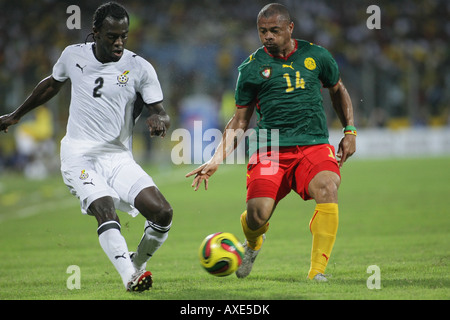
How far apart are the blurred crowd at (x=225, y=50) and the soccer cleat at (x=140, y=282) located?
21.5 metres

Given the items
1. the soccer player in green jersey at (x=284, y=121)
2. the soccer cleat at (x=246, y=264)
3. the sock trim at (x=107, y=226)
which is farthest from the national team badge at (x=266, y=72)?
the sock trim at (x=107, y=226)

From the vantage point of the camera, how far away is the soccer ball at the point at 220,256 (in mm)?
6035

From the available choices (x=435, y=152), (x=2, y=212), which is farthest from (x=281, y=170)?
(x=435, y=152)

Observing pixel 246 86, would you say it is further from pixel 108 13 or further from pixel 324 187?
pixel 108 13

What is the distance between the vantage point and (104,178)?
20.9 feet

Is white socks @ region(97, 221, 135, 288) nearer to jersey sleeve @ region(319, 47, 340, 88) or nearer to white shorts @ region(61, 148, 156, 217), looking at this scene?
white shorts @ region(61, 148, 156, 217)

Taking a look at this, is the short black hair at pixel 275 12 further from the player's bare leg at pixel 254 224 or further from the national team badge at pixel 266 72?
the player's bare leg at pixel 254 224

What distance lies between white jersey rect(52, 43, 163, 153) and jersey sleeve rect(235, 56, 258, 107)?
750 mm

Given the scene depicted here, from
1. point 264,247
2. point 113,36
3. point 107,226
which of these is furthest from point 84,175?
point 264,247

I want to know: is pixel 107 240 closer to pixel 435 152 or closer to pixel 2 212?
pixel 2 212

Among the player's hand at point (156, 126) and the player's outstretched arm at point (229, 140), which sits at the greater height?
the player's hand at point (156, 126)

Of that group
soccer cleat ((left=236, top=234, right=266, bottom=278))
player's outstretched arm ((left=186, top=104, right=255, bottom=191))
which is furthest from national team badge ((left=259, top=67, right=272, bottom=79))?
soccer cleat ((left=236, top=234, right=266, bottom=278))

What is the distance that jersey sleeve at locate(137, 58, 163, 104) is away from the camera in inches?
252

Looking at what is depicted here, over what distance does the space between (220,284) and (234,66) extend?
2282cm
